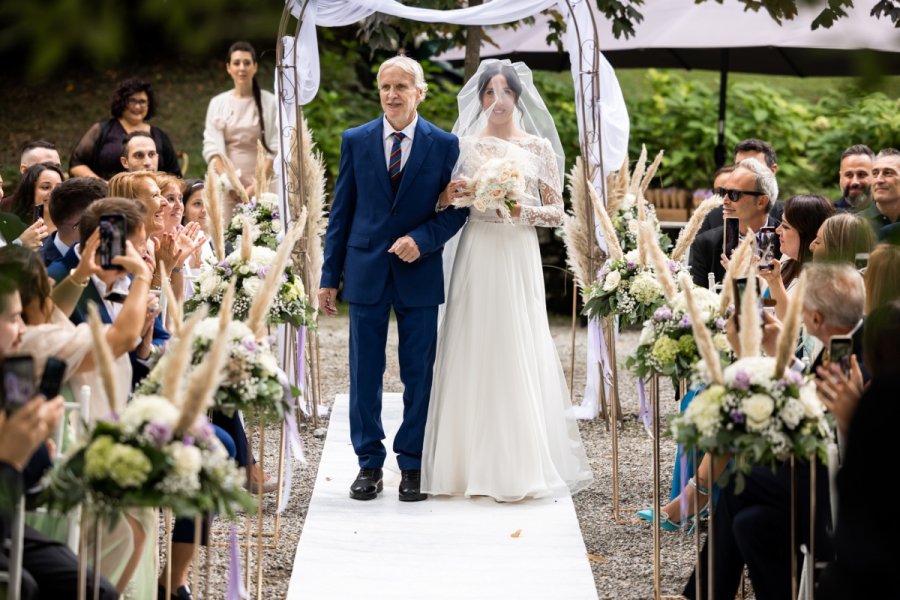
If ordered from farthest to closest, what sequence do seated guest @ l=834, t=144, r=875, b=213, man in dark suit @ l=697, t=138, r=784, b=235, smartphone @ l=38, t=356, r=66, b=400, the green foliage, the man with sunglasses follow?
the green foliage < man in dark suit @ l=697, t=138, r=784, b=235 < seated guest @ l=834, t=144, r=875, b=213 < the man with sunglasses < smartphone @ l=38, t=356, r=66, b=400

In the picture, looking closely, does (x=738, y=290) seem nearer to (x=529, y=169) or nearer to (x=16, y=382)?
(x=16, y=382)

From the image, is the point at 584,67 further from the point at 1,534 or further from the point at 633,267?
the point at 1,534

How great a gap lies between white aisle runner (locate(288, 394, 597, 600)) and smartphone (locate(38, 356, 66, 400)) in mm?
1893

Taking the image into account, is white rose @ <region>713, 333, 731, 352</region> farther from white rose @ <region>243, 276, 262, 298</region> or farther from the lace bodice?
white rose @ <region>243, 276, 262, 298</region>

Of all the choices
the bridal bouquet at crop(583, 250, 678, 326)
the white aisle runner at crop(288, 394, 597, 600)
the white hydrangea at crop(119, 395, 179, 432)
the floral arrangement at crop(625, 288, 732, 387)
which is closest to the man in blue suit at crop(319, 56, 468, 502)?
the white aisle runner at crop(288, 394, 597, 600)

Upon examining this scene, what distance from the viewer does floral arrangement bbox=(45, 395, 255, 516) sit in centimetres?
299

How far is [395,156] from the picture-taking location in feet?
20.1

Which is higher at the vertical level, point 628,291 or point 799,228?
point 799,228

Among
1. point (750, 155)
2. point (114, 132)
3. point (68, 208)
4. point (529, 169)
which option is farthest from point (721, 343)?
point (114, 132)

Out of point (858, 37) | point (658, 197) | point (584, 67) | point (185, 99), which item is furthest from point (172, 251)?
point (185, 99)

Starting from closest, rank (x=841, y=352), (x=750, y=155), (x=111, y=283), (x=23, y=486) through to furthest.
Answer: (x=23, y=486), (x=841, y=352), (x=111, y=283), (x=750, y=155)

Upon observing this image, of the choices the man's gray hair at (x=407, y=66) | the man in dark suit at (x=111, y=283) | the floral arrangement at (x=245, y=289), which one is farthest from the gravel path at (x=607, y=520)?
the man's gray hair at (x=407, y=66)

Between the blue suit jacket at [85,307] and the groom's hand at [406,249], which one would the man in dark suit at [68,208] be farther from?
the groom's hand at [406,249]

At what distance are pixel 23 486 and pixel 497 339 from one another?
3302 mm
